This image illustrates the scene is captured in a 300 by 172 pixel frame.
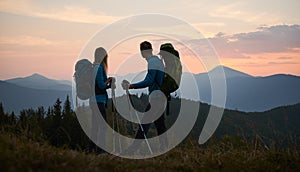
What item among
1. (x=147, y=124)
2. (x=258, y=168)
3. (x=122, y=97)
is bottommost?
(x=258, y=168)

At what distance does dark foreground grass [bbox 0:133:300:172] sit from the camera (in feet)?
18.6

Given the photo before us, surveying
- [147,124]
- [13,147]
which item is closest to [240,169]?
[147,124]

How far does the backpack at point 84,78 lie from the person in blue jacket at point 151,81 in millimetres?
836

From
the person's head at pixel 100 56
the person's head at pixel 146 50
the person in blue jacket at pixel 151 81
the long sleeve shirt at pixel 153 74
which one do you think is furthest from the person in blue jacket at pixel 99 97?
the person's head at pixel 146 50

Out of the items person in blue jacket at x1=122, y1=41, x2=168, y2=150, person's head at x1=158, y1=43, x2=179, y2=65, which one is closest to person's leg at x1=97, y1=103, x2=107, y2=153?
person in blue jacket at x1=122, y1=41, x2=168, y2=150

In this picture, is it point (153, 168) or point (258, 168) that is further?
point (258, 168)

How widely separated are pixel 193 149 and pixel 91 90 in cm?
288

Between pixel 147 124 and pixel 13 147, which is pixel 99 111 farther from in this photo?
pixel 13 147

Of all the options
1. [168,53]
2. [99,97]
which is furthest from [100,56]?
[168,53]

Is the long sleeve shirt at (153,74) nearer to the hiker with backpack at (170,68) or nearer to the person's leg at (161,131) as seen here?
the hiker with backpack at (170,68)

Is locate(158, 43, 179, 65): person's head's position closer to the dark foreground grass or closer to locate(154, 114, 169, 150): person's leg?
locate(154, 114, 169, 150): person's leg

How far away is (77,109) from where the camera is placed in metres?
9.03

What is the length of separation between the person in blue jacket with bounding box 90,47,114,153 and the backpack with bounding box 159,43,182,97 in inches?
54.9

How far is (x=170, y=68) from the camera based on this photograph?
884cm
